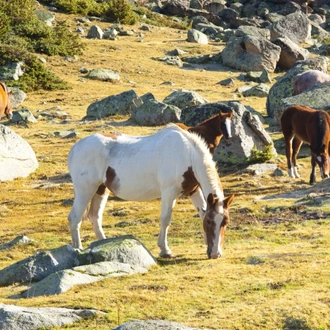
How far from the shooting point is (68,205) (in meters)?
19.0

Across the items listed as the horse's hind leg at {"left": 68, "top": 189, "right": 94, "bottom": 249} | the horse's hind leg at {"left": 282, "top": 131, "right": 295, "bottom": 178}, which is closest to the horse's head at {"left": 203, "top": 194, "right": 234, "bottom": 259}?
the horse's hind leg at {"left": 68, "top": 189, "right": 94, "bottom": 249}

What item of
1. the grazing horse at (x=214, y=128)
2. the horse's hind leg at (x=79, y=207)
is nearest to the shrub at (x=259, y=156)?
the grazing horse at (x=214, y=128)

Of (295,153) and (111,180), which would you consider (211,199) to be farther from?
(295,153)

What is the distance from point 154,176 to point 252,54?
33079 mm

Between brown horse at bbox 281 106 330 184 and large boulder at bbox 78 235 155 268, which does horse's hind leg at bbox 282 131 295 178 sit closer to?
brown horse at bbox 281 106 330 184

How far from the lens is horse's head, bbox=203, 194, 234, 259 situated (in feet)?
38.0

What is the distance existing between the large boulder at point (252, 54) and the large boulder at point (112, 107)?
14.4 meters

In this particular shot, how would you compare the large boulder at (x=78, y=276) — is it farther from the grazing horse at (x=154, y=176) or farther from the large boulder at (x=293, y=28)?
the large boulder at (x=293, y=28)

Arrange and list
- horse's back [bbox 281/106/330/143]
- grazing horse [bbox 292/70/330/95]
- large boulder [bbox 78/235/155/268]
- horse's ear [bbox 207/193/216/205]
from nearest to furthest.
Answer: large boulder [bbox 78/235/155/268], horse's ear [bbox 207/193/216/205], horse's back [bbox 281/106/330/143], grazing horse [bbox 292/70/330/95]

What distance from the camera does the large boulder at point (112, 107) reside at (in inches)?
1209

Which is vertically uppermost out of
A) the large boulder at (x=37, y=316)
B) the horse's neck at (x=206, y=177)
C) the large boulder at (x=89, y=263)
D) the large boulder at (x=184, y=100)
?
the horse's neck at (x=206, y=177)

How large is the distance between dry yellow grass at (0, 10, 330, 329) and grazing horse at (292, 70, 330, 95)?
625 cm

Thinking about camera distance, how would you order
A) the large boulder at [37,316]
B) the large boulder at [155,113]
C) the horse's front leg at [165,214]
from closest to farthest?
the large boulder at [37,316] < the horse's front leg at [165,214] < the large boulder at [155,113]

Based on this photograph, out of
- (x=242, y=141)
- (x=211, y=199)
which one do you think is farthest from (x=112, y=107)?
(x=211, y=199)
